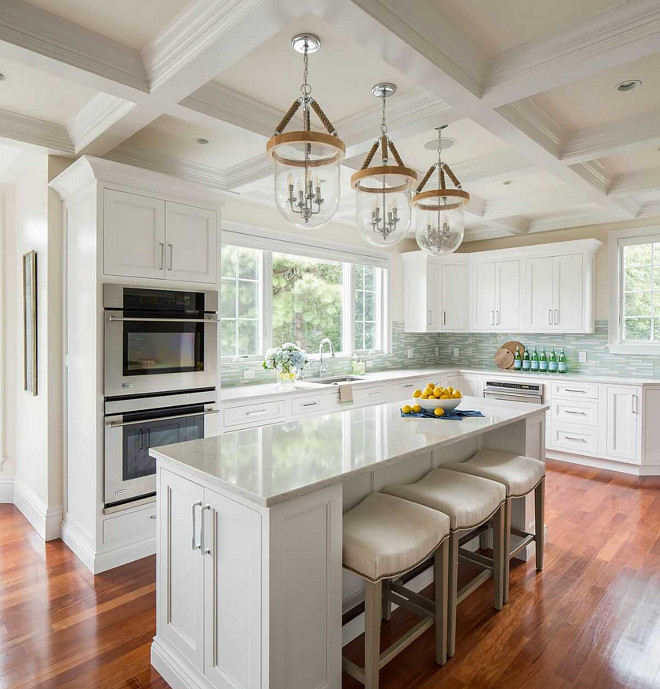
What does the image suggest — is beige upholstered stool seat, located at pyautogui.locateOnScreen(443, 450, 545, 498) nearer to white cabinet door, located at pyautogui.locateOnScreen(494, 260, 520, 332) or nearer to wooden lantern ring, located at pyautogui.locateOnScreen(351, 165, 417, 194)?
wooden lantern ring, located at pyautogui.locateOnScreen(351, 165, 417, 194)

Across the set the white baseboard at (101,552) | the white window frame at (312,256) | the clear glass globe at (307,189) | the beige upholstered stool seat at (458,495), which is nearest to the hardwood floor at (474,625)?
the white baseboard at (101,552)

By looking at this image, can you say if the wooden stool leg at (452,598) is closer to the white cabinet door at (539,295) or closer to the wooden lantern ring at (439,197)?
the wooden lantern ring at (439,197)

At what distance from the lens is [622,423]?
15.7 feet

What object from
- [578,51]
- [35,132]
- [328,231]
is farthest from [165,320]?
[328,231]

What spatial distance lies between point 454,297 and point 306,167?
469cm

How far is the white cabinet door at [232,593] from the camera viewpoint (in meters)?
1.58

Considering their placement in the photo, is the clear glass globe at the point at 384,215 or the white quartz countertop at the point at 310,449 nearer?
the white quartz countertop at the point at 310,449

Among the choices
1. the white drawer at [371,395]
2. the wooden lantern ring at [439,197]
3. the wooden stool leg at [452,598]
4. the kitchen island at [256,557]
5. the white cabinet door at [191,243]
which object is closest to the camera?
the kitchen island at [256,557]

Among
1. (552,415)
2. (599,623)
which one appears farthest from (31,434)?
(552,415)

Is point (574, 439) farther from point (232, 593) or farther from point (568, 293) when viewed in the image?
point (232, 593)

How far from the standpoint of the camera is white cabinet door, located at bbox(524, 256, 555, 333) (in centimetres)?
558

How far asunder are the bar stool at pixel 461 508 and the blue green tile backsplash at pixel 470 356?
2418mm

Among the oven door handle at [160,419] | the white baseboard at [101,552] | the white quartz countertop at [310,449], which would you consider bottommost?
the white baseboard at [101,552]

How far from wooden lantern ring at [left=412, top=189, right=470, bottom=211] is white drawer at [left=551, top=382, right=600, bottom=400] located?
134 inches
